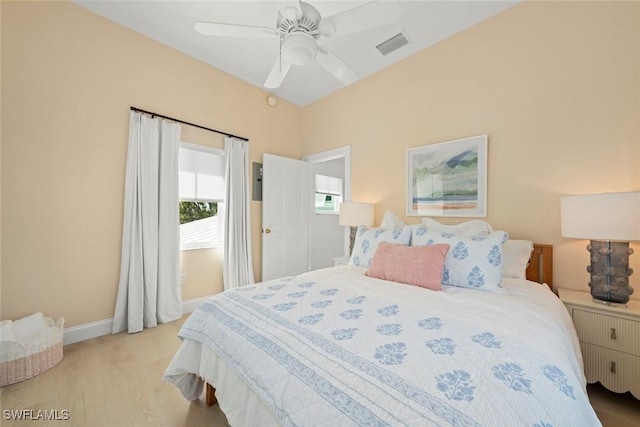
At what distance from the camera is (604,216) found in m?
1.54

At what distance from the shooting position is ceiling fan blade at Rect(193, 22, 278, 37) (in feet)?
5.58

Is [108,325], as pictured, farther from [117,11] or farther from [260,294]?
[117,11]

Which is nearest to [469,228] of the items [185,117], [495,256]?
[495,256]

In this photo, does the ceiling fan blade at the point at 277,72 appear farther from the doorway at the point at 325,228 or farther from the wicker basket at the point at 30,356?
the wicker basket at the point at 30,356

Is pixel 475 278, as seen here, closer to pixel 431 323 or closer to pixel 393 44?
pixel 431 323

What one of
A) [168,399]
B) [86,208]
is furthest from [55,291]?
[168,399]

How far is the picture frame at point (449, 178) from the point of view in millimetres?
2391

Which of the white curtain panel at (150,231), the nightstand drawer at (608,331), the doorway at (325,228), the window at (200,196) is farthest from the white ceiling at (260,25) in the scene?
the nightstand drawer at (608,331)

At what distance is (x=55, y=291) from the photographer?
2.18 meters

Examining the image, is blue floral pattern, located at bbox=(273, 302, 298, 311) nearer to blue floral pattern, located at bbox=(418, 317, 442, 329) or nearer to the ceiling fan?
blue floral pattern, located at bbox=(418, 317, 442, 329)

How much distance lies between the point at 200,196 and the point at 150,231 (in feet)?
2.29

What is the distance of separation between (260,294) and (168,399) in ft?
2.92

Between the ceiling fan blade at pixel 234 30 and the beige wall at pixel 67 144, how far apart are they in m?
1.40

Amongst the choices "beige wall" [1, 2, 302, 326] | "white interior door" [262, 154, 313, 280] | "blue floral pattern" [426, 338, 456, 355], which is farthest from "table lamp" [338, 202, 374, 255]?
"beige wall" [1, 2, 302, 326]
